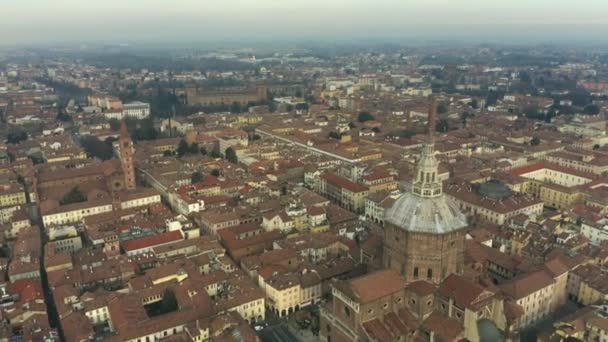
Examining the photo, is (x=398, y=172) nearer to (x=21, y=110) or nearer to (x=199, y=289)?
(x=199, y=289)

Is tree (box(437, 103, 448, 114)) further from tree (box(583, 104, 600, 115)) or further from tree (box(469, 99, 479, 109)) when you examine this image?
tree (box(583, 104, 600, 115))

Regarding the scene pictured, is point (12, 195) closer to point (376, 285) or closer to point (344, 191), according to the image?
point (344, 191)

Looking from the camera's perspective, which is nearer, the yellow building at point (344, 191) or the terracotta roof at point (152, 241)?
the terracotta roof at point (152, 241)

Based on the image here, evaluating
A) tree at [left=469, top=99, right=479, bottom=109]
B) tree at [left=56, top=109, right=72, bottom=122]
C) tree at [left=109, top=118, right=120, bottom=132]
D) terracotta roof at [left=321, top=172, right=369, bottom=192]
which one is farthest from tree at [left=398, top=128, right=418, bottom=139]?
tree at [left=56, top=109, right=72, bottom=122]

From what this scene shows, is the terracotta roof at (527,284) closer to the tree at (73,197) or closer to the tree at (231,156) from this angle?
the tree at (73,197)

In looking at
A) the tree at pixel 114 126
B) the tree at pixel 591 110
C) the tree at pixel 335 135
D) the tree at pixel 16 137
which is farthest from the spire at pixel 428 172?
the tree at pixel 591 110

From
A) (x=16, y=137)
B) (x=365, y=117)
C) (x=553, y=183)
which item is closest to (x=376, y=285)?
(x=553, y=183)

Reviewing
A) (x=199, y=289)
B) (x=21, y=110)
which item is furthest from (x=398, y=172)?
(x=21, y=110)
